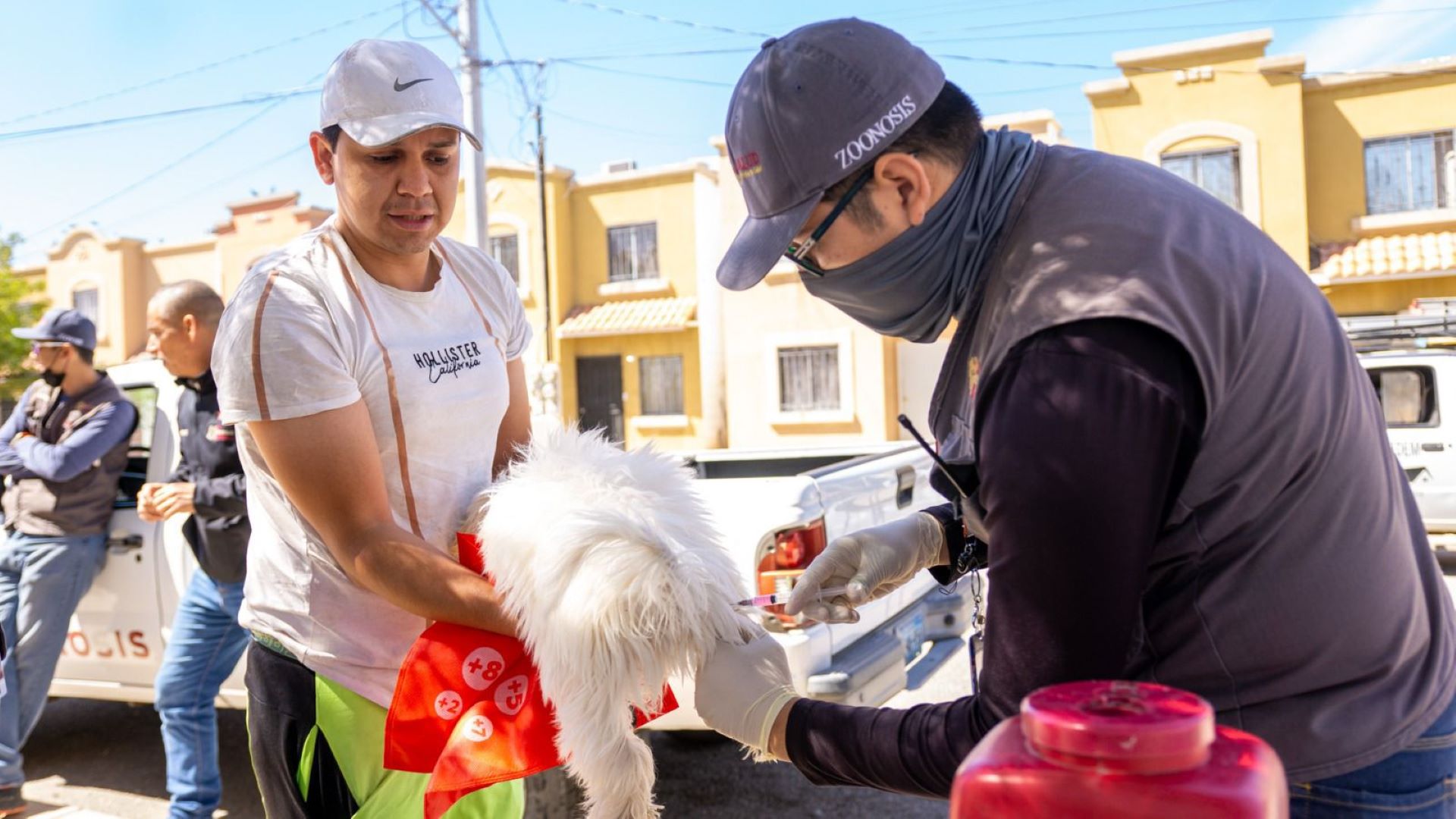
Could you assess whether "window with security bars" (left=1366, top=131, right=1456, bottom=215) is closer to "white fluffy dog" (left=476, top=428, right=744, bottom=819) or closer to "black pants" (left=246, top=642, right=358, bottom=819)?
"white fluffy dog" (left=476, top=428, right=744, bottom=819)

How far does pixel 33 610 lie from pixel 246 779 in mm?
1177

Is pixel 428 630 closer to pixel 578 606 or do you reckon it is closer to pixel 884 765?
pixel 578 606

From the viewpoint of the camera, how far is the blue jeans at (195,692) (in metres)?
3.96

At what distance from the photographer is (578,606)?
61.6 inches

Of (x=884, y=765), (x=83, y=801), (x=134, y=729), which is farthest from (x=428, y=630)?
(x=134, y=729)

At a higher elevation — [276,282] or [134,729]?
[276,282]

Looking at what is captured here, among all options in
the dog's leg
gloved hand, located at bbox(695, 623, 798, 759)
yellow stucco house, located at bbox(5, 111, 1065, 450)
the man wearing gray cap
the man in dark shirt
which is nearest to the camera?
gloved hand, located at bbox(695, 623, 798, 759)

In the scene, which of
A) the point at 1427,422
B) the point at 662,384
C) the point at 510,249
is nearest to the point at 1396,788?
the point at 1427,422

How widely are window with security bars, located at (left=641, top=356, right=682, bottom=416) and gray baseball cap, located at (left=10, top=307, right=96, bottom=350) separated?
1685cm

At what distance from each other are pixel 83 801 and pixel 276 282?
4042 millimetres

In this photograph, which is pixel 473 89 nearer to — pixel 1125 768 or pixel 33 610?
pixel 33 610

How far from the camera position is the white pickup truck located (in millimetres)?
3727

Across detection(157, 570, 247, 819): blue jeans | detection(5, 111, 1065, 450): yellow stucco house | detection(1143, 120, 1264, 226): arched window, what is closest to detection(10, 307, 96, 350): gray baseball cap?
detection(157, 570, 247, 819): blue jeans

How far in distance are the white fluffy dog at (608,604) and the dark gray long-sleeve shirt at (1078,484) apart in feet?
1.92
